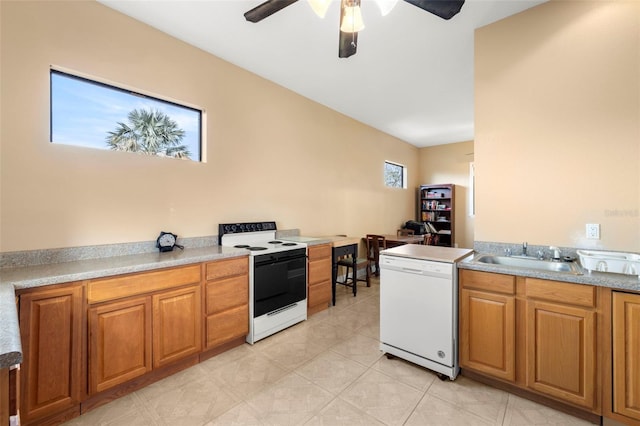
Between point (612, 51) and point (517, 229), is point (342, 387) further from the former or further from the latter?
point (612, 51)

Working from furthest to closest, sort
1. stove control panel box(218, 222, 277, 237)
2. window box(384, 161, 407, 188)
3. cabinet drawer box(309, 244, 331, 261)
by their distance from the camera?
window box(384, 161, 407, 188) < cabinet drawer box(309, 244, 331, 261) < stove control panel box(218, 222, 277, 237)

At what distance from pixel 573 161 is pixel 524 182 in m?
0.33

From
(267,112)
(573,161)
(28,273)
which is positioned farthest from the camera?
(267,112)

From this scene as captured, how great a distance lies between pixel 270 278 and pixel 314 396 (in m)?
1.15

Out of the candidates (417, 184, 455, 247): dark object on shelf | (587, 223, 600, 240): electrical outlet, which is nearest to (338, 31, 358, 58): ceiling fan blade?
(587, 223, 600, 240): electrical outlet

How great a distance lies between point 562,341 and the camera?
173 cm

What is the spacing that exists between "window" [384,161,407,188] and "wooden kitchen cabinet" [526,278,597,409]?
435cm

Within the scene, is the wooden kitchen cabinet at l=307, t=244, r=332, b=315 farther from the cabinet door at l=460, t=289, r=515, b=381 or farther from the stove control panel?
the cabinet door at l=460, t=289, r=515, b=381

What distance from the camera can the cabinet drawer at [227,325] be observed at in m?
2.36

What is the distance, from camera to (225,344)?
100.0 inches

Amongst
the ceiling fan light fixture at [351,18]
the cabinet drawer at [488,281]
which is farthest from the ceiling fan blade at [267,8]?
the cabinet drawer at [488,281]

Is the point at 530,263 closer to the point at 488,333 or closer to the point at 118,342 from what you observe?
the point at 488,333

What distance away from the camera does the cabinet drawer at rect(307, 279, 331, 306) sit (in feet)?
10.9

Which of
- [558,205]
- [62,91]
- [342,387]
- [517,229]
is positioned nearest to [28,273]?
[62,91]
